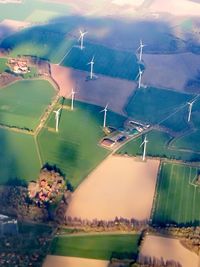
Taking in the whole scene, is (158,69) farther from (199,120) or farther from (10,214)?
(10,214)

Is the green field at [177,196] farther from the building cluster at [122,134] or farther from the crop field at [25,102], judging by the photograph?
the crop field at [25,102]

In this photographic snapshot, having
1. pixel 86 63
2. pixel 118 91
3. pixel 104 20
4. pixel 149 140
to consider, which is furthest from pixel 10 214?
pixel 104 20

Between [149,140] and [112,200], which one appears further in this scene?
[149,140]

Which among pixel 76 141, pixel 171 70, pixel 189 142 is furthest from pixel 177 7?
pixel 76 141

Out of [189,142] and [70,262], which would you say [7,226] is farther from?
[189,142]

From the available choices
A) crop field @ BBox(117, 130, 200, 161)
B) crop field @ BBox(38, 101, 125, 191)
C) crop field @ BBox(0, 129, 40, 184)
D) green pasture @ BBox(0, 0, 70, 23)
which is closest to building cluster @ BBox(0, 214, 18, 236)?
crop field @ BBox(0, 129, 40, 184)

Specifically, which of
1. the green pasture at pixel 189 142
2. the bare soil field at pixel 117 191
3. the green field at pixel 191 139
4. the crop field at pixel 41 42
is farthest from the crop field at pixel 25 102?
the green field at pixel 191 139
